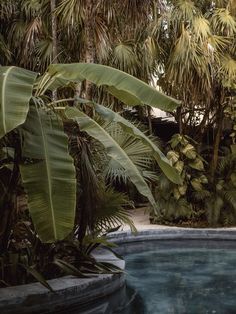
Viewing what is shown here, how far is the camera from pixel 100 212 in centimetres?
631

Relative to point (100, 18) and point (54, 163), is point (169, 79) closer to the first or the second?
point (100, 18)

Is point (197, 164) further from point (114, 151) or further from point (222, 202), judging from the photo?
point (114, 151)

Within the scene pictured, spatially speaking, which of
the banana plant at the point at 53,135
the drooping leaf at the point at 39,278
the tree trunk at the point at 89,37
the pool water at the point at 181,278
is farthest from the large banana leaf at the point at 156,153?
the tree trunk at the point at 89,37

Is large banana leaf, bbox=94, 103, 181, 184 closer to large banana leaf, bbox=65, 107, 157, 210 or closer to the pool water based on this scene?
large banana leaf, bbox=65, 107, 157, 210

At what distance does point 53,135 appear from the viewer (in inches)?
177

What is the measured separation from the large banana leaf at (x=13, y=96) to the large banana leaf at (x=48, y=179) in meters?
0.43

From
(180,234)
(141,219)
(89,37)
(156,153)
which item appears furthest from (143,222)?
(156,153)

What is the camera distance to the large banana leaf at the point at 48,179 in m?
3.87

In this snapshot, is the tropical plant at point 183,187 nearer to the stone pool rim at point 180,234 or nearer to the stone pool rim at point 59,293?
the stone pool rim at point 180,234

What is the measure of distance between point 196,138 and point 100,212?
726cm

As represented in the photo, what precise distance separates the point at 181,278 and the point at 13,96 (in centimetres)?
446

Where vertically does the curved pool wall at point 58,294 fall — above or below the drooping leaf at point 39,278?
below

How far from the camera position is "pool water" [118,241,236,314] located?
5.90 metres

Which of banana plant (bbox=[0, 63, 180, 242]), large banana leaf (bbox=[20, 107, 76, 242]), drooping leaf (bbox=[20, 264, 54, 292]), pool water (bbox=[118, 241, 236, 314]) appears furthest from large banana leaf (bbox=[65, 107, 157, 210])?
pool water (bbox=[118, 241, 236, 314])
